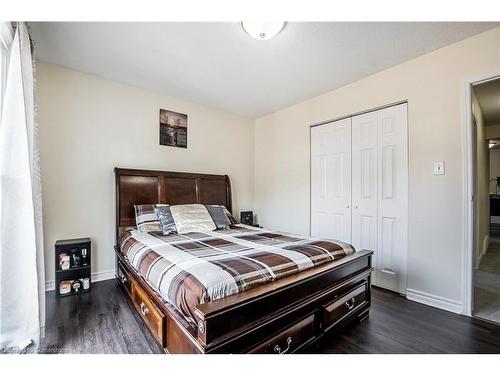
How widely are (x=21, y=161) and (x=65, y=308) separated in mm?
1403

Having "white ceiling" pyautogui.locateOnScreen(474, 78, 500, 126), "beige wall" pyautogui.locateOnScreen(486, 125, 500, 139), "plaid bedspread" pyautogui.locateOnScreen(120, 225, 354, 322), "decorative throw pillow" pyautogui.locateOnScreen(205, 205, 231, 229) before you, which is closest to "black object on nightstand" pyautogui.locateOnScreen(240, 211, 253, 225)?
"decorative throw pillow" pyautogui.locateOnScreen(205, 205, 231, 229)

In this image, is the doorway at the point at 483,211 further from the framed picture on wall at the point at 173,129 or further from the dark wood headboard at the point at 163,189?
the framed picture on wall at the point at 173,129

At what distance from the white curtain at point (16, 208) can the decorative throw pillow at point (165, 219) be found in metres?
1.12

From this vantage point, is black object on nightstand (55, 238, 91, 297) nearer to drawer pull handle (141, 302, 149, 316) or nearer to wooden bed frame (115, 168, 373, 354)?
wooden bed frame (115, 168, 373, 354)

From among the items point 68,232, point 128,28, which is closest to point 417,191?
point 128,28

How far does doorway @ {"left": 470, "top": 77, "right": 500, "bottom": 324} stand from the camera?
7.06 feet

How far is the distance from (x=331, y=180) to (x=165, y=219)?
7.19 ft

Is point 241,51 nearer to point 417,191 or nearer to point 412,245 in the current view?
point 417,191

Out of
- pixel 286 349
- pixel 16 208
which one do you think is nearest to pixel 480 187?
pixel 286 349

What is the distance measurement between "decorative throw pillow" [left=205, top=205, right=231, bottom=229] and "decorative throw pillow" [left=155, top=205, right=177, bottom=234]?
1.71 feet

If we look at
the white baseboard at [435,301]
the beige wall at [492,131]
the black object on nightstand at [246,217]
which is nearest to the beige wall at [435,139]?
the white baseboard at [435,301]

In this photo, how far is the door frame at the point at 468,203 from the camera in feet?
6.77

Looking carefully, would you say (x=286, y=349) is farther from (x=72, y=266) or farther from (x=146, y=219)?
(x=72, y=266)

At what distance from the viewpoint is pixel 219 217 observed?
3.03 m
